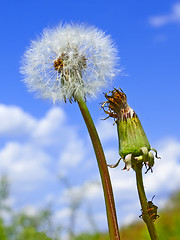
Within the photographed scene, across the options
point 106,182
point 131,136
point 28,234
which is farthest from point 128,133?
point 28,234

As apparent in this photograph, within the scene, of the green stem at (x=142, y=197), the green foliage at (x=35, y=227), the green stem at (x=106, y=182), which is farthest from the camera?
the green foliage at (x=35, y=227)

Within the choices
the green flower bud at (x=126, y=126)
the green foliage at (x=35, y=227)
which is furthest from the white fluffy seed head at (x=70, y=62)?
the green foliage at (x=35, y=227)

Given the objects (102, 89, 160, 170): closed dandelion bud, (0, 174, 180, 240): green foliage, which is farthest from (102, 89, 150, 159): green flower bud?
(0, 174, 180, 240): green foliage

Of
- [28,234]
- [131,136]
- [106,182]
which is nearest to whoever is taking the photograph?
[106,182]

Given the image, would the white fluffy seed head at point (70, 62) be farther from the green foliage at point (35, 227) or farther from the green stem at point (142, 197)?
the green foliage at point (35, 227)

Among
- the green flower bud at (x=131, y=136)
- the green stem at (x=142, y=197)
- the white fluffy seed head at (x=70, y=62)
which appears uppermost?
the white fluffy seed head at (x=70, y=62)

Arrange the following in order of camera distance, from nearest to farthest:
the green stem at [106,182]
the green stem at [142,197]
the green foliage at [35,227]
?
1. the green stem at [106,182]
2. the green stem at [142,197]
3. the green foliage at [35,227]

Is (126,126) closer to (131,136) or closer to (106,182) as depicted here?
(131,136)

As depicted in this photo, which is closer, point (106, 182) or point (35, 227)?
point (106, 182)
